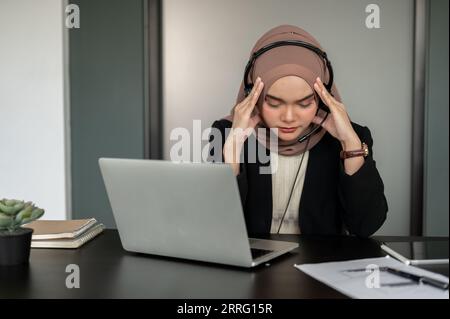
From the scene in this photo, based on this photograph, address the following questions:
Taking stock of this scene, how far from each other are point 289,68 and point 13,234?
3.36 feet

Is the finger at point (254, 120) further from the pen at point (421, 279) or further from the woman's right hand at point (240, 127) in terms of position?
the pen at point (421, 279)

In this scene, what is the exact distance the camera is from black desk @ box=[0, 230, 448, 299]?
0.95 m

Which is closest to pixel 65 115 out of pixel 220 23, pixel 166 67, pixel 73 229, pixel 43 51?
pixel 43 51

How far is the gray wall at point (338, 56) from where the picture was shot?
256cm

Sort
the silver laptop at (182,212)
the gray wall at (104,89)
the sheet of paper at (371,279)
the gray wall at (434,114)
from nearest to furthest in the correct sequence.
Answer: the sheet of paper at (371,279)
the silver laptop at (182,212)
the gray wall at (434,114)
the gray wall at (104,89)

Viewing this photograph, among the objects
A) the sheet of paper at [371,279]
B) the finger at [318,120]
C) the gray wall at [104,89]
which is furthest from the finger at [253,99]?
the gray wall at [104,89]

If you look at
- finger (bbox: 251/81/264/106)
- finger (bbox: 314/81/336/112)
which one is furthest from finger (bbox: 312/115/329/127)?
finger (bbox: 251/81/264/106)

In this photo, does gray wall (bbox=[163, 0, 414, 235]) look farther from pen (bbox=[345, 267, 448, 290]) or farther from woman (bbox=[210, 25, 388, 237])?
pen (bbox=[345, 267, 448, 290])

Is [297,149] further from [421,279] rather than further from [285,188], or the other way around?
[421,279]

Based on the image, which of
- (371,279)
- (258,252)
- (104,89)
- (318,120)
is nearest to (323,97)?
(318,120)

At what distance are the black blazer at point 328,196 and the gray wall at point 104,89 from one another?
1015mm

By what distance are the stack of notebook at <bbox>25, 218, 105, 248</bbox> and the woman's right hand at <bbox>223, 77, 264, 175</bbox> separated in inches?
19.1
